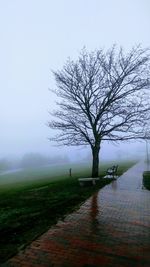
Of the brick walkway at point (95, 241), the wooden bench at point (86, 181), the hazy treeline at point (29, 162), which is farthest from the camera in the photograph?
the hazy treeline at point (29, 162)

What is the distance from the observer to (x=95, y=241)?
23.4 ft

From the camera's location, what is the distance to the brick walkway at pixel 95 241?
5.87 m

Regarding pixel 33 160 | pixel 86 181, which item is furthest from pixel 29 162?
pixel 86 181

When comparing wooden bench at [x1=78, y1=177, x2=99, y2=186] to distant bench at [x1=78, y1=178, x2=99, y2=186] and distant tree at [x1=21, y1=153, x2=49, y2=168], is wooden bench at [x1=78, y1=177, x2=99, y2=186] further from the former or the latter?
distant tree at [x1=21, y1=153, x2=49, y2=168]

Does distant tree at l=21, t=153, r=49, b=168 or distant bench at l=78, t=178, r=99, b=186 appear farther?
distant tree at l=21, t=153, r=49, b=168

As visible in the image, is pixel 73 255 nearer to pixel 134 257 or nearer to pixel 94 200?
pixel 134 257

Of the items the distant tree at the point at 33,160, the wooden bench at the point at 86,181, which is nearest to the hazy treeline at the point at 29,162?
the distant tree at the point at 33,160

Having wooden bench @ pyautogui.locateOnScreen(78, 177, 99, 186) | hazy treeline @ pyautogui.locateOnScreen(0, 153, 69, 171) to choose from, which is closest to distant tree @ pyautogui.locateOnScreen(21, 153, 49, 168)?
hazy treeline @ pyautogui.locateOnScreen(0, 153, 69, 171)

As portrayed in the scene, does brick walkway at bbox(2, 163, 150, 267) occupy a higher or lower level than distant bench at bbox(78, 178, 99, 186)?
lower

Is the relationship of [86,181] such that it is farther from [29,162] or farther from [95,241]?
[29,162]

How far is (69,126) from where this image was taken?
75.7ft

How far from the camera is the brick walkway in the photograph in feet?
19.3

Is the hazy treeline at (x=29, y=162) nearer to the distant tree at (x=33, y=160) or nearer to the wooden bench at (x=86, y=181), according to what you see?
the distant tree at (x=33, y=160)

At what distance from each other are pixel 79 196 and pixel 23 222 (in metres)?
5.02
